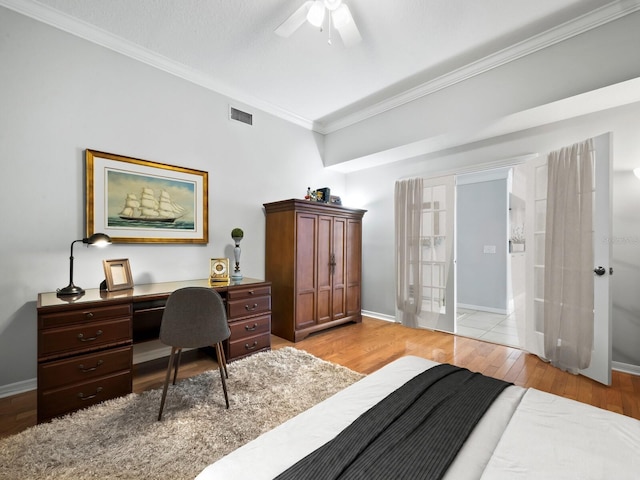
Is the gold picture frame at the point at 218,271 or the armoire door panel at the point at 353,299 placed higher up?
the gold picture frame at the point at 218,271

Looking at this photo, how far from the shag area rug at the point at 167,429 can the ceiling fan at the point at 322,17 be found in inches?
107

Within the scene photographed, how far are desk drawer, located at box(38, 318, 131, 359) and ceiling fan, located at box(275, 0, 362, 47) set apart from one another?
2.50 metres

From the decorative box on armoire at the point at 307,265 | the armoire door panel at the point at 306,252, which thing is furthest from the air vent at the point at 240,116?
the armoire door panel at the point at 306,252

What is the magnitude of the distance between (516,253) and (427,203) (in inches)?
49.5

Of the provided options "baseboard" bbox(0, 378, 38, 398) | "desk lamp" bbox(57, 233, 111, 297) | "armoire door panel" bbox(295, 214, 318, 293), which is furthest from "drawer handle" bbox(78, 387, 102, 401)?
"armoire door panel" bbox(295, 214, 318, 293)

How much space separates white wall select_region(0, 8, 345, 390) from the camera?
225 centimetres

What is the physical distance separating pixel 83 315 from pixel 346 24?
2.76 metres

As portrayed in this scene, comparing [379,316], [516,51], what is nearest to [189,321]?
[379,316]

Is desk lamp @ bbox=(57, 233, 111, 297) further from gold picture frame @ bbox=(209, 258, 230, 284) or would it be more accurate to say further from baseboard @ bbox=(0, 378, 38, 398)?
gold picture frame @ bbox=(209, 258, 230, 284)

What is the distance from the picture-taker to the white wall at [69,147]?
7.38ft

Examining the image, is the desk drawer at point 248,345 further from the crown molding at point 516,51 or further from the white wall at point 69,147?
the crown molding at point 516,51

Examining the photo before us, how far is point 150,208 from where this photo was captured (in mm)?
2904

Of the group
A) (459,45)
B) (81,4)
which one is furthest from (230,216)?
(459,45)

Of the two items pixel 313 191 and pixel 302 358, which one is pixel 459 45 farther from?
pixel 302 358
